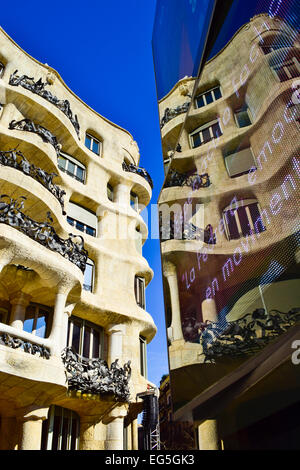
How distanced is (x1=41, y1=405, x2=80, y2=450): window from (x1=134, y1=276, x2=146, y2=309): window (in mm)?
5966

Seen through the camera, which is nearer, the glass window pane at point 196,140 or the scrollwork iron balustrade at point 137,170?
the glass window pane at point 196,140

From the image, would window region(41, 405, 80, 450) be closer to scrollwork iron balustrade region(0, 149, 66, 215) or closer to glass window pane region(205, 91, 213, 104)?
scrollwork iron balustrade region(0, 149, 66, 215)

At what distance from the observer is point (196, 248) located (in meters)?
3.42

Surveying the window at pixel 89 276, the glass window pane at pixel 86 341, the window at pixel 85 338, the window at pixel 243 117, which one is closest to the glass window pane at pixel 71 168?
the window at pixel 89 276

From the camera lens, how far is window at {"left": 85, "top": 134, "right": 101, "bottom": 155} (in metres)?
20.3

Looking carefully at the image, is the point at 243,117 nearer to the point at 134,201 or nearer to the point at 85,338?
the point at 85,338

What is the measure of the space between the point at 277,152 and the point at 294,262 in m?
0.75

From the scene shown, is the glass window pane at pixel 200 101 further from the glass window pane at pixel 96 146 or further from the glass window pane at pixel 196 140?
the glass window pane at pixel 96 146

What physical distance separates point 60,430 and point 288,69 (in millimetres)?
13867

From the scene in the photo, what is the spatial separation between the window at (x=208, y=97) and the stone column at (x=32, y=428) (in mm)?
10497

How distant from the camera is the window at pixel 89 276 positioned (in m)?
15.7

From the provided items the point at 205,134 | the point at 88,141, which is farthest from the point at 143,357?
the point at 205,134

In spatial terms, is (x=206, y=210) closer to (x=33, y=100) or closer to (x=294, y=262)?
(x=294, y=262)

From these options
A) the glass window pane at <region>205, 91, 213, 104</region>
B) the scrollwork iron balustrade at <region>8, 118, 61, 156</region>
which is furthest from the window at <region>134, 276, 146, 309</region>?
the glass window pane at <region>205, 91, 213, 104</region>
